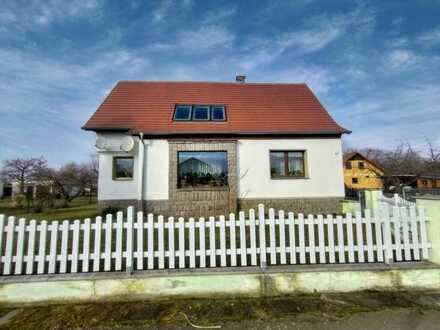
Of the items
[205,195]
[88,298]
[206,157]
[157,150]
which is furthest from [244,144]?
[88,298]

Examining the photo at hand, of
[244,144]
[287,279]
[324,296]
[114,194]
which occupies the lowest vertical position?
[324,296]

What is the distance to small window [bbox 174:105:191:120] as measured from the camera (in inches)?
440

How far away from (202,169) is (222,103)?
12.8ft

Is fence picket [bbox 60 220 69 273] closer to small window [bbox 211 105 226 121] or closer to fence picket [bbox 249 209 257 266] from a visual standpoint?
fence picket [bbox 249 209 257 266]

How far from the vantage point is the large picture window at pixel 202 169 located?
411 inches

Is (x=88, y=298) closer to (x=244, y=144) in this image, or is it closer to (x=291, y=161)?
(x=244, y=144)

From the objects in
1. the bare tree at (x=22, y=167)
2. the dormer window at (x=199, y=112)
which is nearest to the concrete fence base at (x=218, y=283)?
the dormer window at (x=199, y=112)

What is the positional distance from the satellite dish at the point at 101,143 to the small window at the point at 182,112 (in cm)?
335

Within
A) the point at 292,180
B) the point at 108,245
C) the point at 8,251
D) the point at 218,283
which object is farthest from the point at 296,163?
the point at 8,251

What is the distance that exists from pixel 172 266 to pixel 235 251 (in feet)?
3.15

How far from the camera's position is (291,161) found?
10922 millimetres

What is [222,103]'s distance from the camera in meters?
12.1

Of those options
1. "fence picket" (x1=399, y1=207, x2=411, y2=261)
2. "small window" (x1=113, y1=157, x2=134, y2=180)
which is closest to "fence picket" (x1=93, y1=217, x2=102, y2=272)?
"fence picket" (x1=399, y1=207, x2=411, y2=261)

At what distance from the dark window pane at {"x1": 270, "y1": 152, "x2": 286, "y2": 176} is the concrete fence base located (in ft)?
24.4
